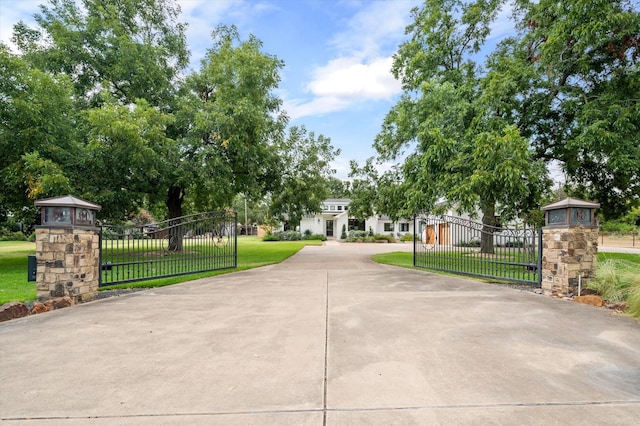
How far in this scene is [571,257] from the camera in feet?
21.2

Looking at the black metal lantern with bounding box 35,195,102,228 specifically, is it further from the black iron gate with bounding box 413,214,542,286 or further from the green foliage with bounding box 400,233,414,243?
the green foliage with bounding box 400,233,414,243

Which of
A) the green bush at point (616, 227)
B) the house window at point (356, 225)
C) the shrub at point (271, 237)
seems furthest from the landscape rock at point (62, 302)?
the green bush at point (616, 227)

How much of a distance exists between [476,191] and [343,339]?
27.2 feet

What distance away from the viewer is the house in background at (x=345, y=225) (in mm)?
38750

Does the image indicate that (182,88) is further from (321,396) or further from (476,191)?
(321,396)

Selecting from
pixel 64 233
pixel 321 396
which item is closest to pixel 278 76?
pixel 64 233

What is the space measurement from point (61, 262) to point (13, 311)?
0.93 metres

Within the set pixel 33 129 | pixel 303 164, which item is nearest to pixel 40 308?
pixel 33 129

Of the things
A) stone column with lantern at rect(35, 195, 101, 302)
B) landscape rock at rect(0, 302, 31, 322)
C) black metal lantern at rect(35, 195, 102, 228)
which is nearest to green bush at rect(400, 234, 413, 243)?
stone column with lantern at rect(35, 195, 101, 302)

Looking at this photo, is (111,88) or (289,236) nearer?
(111,88)

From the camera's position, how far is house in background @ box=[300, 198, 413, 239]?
127 ft

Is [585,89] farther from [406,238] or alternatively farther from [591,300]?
[406,238]

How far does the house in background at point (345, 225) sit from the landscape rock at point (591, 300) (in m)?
31.7

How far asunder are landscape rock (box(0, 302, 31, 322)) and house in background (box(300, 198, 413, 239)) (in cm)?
3282
